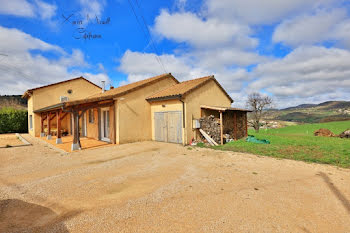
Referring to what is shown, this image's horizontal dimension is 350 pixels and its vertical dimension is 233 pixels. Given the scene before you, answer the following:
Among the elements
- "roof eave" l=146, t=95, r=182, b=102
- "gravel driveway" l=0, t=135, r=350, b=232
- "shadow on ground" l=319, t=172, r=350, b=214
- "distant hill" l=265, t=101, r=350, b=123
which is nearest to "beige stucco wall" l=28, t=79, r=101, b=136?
"roof eave" l=146, t=95, r=182, b=102

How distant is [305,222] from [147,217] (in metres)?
2.79

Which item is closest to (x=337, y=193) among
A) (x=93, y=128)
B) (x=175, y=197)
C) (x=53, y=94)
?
(x=175, y=197)

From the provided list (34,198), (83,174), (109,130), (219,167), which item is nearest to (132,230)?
(34,198)

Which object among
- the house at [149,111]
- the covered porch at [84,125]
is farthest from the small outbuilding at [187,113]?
the covered porch at [84,125]

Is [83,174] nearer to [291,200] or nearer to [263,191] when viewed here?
[263,191]

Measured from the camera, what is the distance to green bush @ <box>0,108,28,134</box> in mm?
20281

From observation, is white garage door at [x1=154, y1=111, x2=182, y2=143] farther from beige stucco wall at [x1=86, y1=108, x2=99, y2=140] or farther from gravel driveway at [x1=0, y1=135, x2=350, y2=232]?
beige stucco wall at [x1=86, y1=108, x2=99, y2=140]

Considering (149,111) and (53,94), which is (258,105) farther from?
(53,94)

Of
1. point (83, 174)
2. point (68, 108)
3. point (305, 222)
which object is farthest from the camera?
point (68, 108)

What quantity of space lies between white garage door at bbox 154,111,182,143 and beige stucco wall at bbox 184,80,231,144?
592 millimetres

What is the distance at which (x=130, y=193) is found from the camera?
4.17m

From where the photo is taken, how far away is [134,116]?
→ 12.0 m

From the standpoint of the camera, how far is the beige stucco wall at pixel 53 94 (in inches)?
687

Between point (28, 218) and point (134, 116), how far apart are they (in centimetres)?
903
